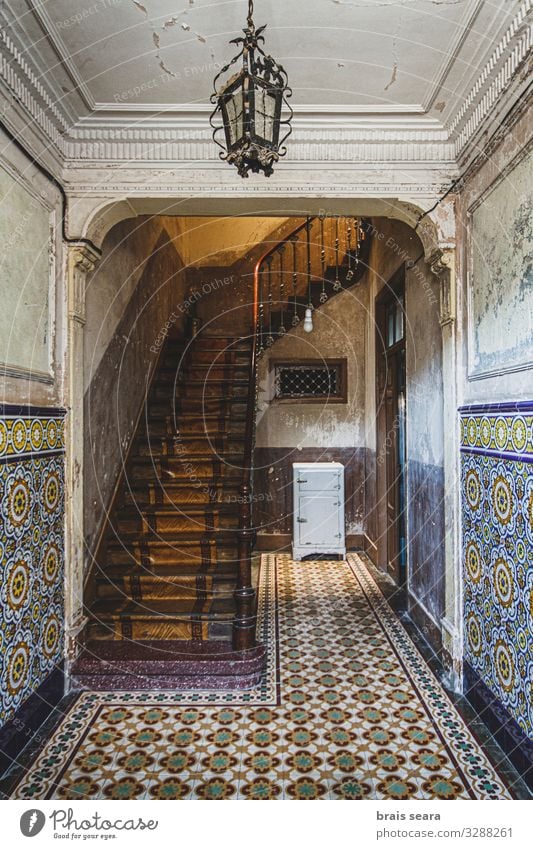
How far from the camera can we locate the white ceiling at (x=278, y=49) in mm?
2160

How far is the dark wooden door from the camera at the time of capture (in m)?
5.12

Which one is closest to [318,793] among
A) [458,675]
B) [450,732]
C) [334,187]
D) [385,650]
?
[450,732]

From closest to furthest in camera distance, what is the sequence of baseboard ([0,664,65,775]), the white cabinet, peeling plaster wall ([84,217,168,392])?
baseboard ([0,664,65,775]) → peeling plaster wall ([84,217,168,392]) → the white cabinet

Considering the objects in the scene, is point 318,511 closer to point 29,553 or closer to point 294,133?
point 29,553

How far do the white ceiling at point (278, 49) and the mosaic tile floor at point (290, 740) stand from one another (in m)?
3.23

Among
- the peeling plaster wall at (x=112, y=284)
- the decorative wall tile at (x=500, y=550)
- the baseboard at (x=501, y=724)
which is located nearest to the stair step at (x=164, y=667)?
the baseboard at (x=501, y=724)

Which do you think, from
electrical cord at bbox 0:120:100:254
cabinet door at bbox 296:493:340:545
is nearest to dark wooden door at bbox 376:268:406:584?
cabinet door at bbox 296:493:340:545

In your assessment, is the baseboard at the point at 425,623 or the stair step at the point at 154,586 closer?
the baseboard at the point at 425,623

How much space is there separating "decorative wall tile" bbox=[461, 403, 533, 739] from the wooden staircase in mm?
1410

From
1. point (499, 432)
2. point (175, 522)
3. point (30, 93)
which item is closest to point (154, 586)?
point (175, 522)

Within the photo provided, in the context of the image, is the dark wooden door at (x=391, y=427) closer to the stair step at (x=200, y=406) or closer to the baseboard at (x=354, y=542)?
the baseboard at (x=354, y=542)

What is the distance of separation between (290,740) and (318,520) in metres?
3.81

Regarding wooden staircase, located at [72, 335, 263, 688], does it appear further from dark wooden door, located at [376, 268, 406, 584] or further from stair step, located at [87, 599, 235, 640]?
dark wooden door, located at [376, 268, 406, 584]

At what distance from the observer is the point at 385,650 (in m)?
3.70
